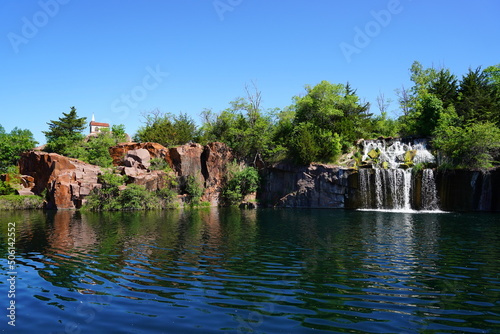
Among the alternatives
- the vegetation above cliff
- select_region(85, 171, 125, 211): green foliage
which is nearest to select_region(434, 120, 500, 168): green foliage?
the vegetation above cliff

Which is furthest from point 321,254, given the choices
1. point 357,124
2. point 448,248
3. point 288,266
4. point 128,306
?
point 357,124

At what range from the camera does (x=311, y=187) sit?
43281 millimetres

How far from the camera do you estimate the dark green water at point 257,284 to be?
286 inches

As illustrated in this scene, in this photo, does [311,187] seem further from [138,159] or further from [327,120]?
[138,159]

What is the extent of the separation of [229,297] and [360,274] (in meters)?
4.45

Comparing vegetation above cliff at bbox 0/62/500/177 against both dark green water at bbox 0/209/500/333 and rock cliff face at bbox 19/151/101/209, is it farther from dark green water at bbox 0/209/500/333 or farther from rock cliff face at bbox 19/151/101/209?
dark green water at bbox 0/209/500/333

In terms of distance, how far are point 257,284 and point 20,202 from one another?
42.7 meters

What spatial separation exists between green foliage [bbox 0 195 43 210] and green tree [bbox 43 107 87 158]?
1314 centimetres

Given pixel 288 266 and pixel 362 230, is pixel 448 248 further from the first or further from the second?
pixel 288 266

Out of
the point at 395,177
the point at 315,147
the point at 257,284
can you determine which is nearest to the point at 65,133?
the point at 315,147

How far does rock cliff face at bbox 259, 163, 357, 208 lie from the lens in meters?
41.3

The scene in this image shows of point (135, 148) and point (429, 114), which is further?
point (135, 148)

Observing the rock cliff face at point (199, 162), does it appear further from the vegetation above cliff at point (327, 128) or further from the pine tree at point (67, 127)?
the pine tree at point (67, 127)

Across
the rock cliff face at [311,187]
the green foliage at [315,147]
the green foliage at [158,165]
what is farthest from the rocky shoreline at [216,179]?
the green foliage at [315,147]
